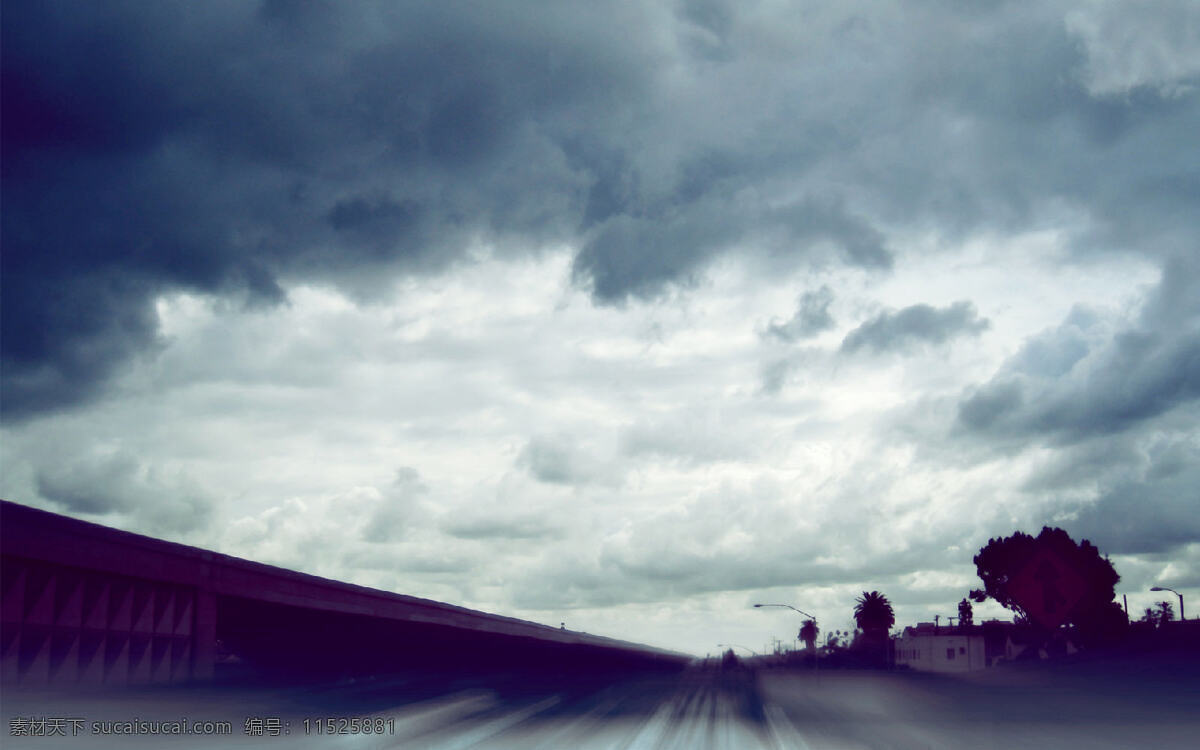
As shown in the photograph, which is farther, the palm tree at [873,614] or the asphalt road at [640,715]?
the palm tree at [873,614]

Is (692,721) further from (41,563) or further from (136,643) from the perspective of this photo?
(41,563)

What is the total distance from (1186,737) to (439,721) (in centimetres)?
2186

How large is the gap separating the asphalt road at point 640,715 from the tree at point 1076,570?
178 ft

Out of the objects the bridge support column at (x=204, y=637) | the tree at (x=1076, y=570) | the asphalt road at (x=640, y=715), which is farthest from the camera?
the tree at (x=1076, y=570)

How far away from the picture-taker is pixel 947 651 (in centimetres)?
12256

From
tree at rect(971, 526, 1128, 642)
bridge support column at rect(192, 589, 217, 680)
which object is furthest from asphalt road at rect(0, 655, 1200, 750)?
tree at rect(971, 526, 1128, 642)

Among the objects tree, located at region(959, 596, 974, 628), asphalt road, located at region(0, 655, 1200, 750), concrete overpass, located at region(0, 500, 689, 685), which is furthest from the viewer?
tree, located at region(959, 596, 974, 628)

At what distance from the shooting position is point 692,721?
A: 114ft

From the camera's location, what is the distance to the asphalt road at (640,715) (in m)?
15.7

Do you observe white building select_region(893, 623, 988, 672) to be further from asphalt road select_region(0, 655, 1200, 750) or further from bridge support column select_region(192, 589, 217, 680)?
bridge support column select_region(192, 589, 217, 680)

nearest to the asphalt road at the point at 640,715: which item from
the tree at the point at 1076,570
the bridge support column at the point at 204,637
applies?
the bridge support column at the point at 204,637

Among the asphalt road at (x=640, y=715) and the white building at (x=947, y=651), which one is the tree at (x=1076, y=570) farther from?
the asphalt road at (x=640, y=715)

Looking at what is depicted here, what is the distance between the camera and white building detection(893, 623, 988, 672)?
116562mm

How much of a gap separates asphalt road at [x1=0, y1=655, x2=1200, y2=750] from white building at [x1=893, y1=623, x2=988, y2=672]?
57804 mm
